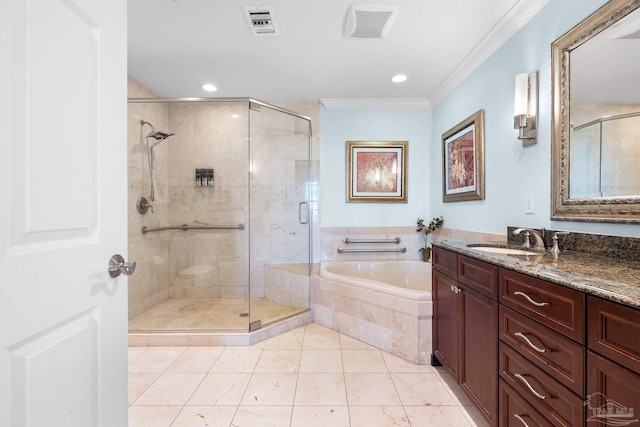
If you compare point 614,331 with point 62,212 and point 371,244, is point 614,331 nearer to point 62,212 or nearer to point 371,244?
point 62,212

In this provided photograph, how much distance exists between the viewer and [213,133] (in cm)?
311

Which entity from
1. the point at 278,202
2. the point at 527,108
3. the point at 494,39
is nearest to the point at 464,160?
the point at 527,108

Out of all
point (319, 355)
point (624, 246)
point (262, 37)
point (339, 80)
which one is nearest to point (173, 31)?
point (262, 37)

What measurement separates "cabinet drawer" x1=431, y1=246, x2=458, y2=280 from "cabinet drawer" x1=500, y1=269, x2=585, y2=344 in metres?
0.43

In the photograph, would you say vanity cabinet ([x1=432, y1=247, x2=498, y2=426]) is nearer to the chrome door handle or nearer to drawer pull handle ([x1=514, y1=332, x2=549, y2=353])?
drawer pull handle ([x1=514, y1=332, x2=549, y2=353])

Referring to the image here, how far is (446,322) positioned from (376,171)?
1.91 metres

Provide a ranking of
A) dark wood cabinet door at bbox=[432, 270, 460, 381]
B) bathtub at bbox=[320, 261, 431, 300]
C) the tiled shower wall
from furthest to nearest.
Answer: the tiled shower wall → bathtub at bbox=[320, 261, 431, 300] → dark wood cabinet door at bbox=[432, 270, 460, 381]

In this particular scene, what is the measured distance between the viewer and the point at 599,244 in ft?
4.12

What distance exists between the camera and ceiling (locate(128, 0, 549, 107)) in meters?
1.73

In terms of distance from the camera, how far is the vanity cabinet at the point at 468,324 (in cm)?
125

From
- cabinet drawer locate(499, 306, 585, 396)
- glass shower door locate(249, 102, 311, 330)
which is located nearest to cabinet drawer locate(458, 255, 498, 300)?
cabinet drawer locate(499, 306, 585, 396)

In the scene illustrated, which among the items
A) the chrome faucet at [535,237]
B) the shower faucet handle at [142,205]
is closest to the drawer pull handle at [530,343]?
the chrome faucet at [535,237]

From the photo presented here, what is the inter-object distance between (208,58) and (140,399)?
2532 millimetres

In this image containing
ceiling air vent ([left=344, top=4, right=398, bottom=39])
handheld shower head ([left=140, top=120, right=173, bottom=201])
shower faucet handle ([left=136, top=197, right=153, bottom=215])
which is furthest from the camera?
handheld shower head ([left=140, top=120, right=173, bottom=201])
